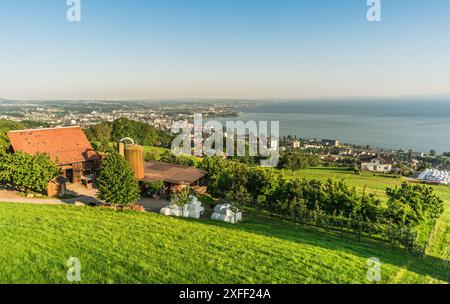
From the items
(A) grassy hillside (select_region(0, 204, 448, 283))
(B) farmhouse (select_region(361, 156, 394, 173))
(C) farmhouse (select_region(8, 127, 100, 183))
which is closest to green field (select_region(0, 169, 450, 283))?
(A) grassy hillside (select_region(0, 204, 448, 283))

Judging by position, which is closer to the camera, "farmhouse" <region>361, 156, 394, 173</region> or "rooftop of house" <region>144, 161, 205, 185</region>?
"rooftop of house" <region>144, 161, 205, 185</region>

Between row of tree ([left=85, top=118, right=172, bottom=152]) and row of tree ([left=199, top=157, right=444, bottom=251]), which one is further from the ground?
row of tree ([left=85, top=118, right=172, bottom=152])

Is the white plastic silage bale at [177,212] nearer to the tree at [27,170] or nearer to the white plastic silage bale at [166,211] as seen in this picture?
the white plastic silage bale at [166,211]

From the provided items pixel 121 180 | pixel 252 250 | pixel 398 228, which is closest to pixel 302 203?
pixel 398 228

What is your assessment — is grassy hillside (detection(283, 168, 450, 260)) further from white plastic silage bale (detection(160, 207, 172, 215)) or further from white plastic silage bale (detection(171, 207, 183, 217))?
white plastic silage bale (detection(160, 207, 172, 215))

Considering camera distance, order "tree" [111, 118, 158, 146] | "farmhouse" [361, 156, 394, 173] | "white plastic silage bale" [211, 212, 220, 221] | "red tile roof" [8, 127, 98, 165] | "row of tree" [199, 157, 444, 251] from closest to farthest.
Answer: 1. "row of tree" [199, 157, 444, 251]
2. "white plastic silage bale" [211, 212, 220, 221]
3. "red tile roof" [8, 127, 98, 165]
4. "farmhouse" [361, 156, 394, 173]
5. "tree" [111, 118, 158, 146]

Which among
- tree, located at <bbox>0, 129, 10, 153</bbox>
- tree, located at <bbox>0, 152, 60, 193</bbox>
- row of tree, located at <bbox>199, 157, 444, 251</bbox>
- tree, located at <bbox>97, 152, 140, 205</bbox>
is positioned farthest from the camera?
tree, located at <bbox>0, 129, 10, 153</bbox>
